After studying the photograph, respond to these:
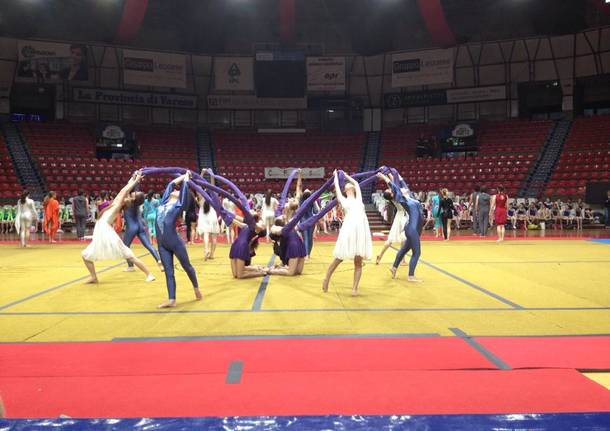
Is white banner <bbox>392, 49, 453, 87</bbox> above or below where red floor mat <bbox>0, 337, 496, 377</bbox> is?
above

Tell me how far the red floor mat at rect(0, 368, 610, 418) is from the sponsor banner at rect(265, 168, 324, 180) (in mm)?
25373

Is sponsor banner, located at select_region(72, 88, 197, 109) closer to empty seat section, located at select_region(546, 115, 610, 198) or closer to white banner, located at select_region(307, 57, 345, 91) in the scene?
white banner, located at select_region(307, 57, 345, 91)

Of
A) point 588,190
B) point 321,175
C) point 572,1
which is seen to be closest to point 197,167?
point 321,175

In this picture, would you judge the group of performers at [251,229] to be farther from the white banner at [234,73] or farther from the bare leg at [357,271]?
the white banner at [234,73]

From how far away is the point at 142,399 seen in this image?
3.21 m

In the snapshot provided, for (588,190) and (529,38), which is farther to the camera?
(529,38)

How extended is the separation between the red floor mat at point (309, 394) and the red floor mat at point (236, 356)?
0.21 meters

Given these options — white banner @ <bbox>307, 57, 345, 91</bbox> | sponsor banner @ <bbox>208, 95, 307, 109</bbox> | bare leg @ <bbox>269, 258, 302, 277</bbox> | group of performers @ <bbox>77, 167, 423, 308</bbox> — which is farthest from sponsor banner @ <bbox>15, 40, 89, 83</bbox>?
bare leg @ <bbox>269, 258, 302, 277</bbox>

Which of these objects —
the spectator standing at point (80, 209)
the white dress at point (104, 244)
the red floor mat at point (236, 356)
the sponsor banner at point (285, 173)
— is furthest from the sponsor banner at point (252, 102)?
the red floor mat at point (236, 356)

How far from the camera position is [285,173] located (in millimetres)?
28953

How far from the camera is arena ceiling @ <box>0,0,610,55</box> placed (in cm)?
2762

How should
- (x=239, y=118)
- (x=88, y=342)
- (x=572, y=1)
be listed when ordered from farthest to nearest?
1. (x=239, y=118)
2. (x=572, y=1)
3. (x=88, y=342)

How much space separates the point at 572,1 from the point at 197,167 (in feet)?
81.6

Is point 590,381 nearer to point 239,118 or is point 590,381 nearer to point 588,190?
point 588,190
